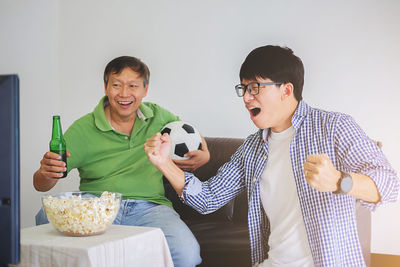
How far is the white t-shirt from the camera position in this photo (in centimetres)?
162

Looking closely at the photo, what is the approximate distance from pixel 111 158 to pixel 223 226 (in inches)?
31.1

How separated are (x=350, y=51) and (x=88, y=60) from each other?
2.21 metres

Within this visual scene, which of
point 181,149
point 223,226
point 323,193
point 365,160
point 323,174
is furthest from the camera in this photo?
point 223,226

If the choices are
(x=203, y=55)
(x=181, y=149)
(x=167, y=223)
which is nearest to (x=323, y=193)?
(x=167, y=223)

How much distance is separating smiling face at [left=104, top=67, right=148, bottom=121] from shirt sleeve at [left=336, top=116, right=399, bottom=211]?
1.13m

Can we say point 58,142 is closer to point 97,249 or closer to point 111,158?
point 111,158

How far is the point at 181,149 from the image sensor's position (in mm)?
2242

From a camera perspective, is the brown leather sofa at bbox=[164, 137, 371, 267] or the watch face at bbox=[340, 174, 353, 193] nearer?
the watch face at bbox=[340, 174, 353, 193]

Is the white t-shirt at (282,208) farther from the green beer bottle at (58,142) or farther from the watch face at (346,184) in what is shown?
the green beer bottle at (58,142)

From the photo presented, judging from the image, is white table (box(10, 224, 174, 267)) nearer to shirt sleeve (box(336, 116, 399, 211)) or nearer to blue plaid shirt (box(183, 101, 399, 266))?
blue plaid shirt (box(183, 101, 399, 266))

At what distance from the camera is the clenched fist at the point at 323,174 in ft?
4.26

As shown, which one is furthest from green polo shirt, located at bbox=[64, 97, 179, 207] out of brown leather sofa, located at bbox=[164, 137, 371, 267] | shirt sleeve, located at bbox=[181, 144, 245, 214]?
shirt sleeve, located at bbox=[181, 144, 245, 214]

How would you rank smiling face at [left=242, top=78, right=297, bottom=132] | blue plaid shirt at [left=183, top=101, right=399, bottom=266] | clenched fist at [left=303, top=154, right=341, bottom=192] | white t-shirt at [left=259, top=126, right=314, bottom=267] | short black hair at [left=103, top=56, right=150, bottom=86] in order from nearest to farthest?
clenched fist at [left=303, top=154, right=341, bottom=192] → blue plaid shirt at [left=183, top=101, right=399, bottom=266] → white t-shirt at [left=259, top=126, right=314, bottom=267] → smiling face at [left=242, top=78, right=297, bottom=132] → short black hair at [left=103, top=56, right=150, bottom=86]

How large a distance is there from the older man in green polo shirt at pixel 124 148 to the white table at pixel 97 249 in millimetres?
511
